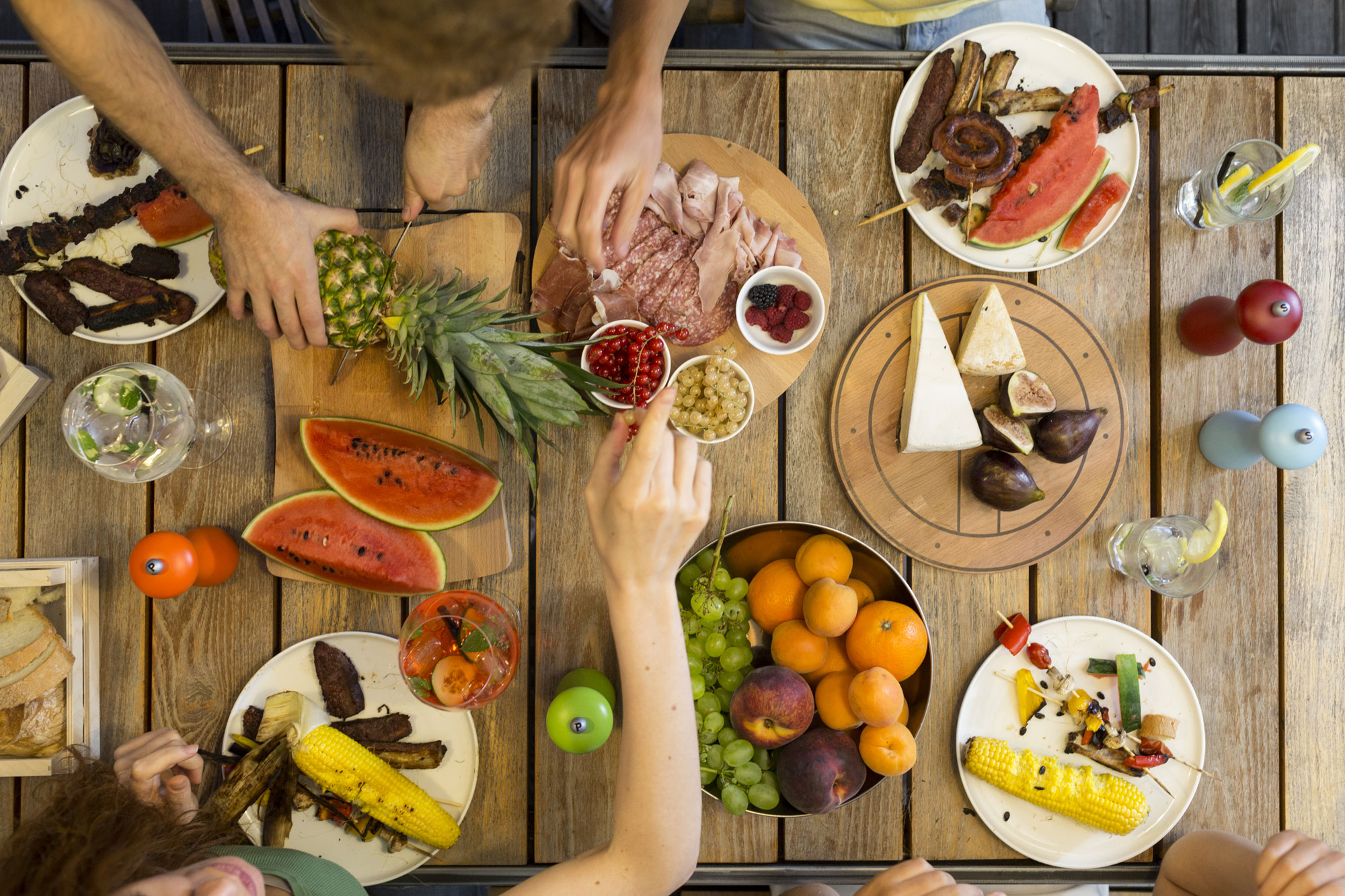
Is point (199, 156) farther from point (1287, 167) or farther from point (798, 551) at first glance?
point (1287, 167)

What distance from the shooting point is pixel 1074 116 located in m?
1.81

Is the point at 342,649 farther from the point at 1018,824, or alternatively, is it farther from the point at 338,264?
the point at 1018,824

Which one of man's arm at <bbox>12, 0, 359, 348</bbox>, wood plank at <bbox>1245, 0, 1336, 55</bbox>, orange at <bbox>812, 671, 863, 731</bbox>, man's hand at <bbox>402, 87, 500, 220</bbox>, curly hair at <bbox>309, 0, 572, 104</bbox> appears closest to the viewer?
curly hair at <bbox>309, 0, 572, 104</bbox>

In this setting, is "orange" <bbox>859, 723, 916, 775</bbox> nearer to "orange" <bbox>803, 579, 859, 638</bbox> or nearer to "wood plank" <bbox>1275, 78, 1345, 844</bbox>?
"orange" <bbox>803, 579, 859, 638</bbox>

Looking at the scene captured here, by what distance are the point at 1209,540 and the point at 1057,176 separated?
910 mm

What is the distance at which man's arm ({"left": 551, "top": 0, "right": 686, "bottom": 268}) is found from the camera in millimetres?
1610

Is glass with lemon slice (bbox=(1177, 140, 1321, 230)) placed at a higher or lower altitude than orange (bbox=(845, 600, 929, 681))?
higher

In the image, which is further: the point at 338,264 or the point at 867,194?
the point at 867,194

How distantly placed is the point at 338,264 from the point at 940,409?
1.37m

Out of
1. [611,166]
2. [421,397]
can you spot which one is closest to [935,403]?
[611,166]

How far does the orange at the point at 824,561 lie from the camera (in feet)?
5.71

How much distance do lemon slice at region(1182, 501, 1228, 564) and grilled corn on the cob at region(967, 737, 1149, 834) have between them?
21.8 inches

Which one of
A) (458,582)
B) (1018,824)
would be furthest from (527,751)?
(1018,824)

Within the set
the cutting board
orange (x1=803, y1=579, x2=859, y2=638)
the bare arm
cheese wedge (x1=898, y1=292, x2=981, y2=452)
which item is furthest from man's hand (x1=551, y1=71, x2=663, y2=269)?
orange (x1=803, y1=579, x2=859, y2=638)
